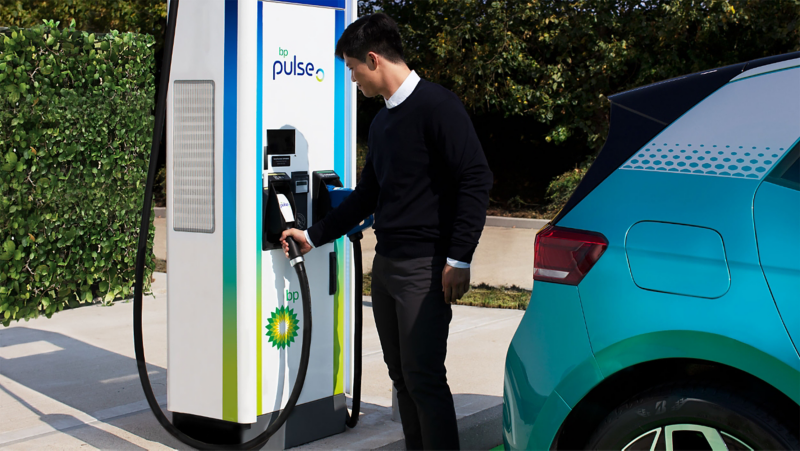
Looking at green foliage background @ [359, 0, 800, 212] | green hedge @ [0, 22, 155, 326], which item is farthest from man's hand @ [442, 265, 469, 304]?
green foliage background @ [359, 0, 800, 212]

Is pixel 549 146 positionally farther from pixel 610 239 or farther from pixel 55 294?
pixel 610 239

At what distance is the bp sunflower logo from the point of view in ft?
11.5

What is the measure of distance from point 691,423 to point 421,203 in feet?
3.98

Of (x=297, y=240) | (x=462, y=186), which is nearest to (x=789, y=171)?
(x=462, y=186)

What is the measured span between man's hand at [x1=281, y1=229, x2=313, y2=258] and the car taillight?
1.19m

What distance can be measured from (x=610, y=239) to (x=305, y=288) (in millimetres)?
1460

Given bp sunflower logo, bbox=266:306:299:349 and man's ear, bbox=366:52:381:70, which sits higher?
man's ear, bbox=366:52:381:70

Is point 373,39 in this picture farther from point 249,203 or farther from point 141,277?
point 141,277

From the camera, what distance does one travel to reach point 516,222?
12883 mm

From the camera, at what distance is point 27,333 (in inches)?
239

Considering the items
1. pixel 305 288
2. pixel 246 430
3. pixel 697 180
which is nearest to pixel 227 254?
pixel 305 288

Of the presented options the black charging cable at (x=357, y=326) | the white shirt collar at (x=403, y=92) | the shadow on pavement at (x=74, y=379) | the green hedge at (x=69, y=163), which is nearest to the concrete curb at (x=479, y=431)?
the black charging cable at (x=357, y=326)

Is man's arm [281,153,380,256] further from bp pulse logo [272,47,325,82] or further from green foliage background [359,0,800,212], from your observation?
green foliage background [359,0,800,212]

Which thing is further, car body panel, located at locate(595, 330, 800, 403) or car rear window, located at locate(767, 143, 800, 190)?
car rear window, located at locate(767, 143, 800, 190)
